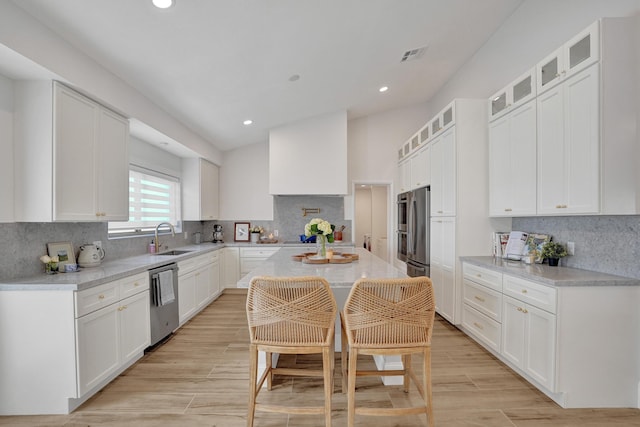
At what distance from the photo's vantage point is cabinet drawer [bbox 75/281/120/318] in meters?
2.12

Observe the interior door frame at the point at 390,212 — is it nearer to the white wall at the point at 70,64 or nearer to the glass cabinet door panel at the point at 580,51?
the white wall at the point at 70,64

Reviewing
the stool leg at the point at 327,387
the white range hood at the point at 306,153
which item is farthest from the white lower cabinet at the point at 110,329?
the white range hood at the point at 306,153

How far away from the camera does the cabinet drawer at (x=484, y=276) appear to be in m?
2.76

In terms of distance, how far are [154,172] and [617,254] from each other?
192 inches

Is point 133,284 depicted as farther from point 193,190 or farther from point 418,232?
point 418,232

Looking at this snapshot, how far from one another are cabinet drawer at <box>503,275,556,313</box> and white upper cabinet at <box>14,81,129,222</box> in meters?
3.49

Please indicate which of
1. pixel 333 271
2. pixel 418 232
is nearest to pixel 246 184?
pixel 418 232

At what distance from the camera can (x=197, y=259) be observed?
4.20m

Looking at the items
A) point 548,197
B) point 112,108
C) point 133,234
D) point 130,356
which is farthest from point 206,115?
point 548,197

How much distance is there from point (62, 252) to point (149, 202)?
67.2 inches

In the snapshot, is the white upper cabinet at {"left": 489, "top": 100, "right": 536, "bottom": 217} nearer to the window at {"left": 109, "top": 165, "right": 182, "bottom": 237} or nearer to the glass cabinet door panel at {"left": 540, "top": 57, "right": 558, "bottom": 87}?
the glass cabinet door panel at {"left": 540, "top": 57, "right": 558, "bottom": 87}

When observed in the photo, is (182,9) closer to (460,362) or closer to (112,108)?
(112,108)

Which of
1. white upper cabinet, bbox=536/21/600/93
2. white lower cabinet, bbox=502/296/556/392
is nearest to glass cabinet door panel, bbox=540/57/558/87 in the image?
white upper cabinet, bbox=536/21/600/93

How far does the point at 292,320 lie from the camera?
176 centimetres
